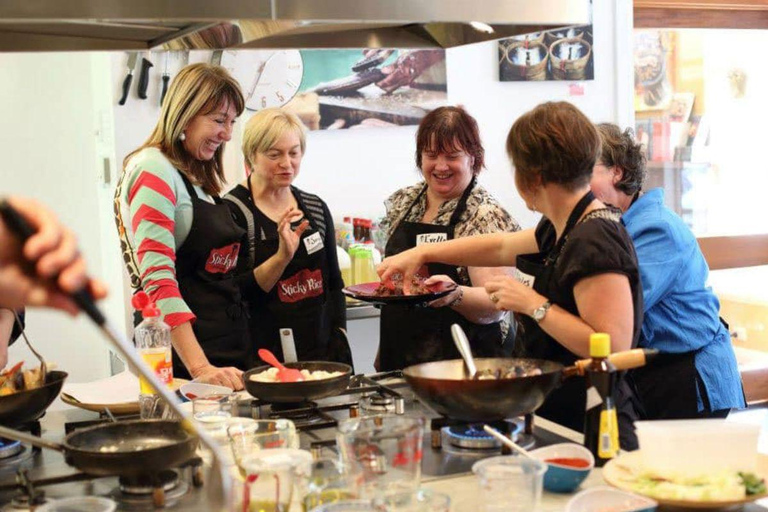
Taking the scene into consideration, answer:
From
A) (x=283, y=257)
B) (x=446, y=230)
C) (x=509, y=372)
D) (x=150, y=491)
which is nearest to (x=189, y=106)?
(x=283, y=257)

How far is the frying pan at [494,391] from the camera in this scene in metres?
1.81

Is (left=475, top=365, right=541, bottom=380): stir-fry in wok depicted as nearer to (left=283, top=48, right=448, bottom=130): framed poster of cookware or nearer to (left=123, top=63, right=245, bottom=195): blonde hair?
(left=123, top=63, right=245, bottom=195): blonde hair

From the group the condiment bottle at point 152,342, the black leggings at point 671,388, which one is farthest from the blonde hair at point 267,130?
the black leggings at point 671,388

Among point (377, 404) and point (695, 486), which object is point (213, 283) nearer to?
point (377, 404)

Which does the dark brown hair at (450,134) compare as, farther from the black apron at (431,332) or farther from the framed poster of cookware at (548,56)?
the framed poster of cookware at (548,56)

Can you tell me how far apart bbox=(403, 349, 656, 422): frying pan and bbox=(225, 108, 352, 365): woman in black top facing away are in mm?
1637

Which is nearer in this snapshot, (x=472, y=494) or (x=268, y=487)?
(x=268, y=487)

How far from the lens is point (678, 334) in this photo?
277cm

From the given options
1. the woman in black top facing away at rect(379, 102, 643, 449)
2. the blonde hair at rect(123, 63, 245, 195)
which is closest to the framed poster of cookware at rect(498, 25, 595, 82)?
the blonde hair at rect(123, 63, 245, 195)

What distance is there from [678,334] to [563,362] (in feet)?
1.98

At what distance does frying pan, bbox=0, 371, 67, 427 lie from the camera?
198 centimetres

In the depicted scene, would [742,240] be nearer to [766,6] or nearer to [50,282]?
[766,6]

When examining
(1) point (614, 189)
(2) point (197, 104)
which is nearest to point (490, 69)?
(1) point (614, 189)

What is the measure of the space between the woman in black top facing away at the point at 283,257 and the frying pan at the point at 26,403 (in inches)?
56.4
